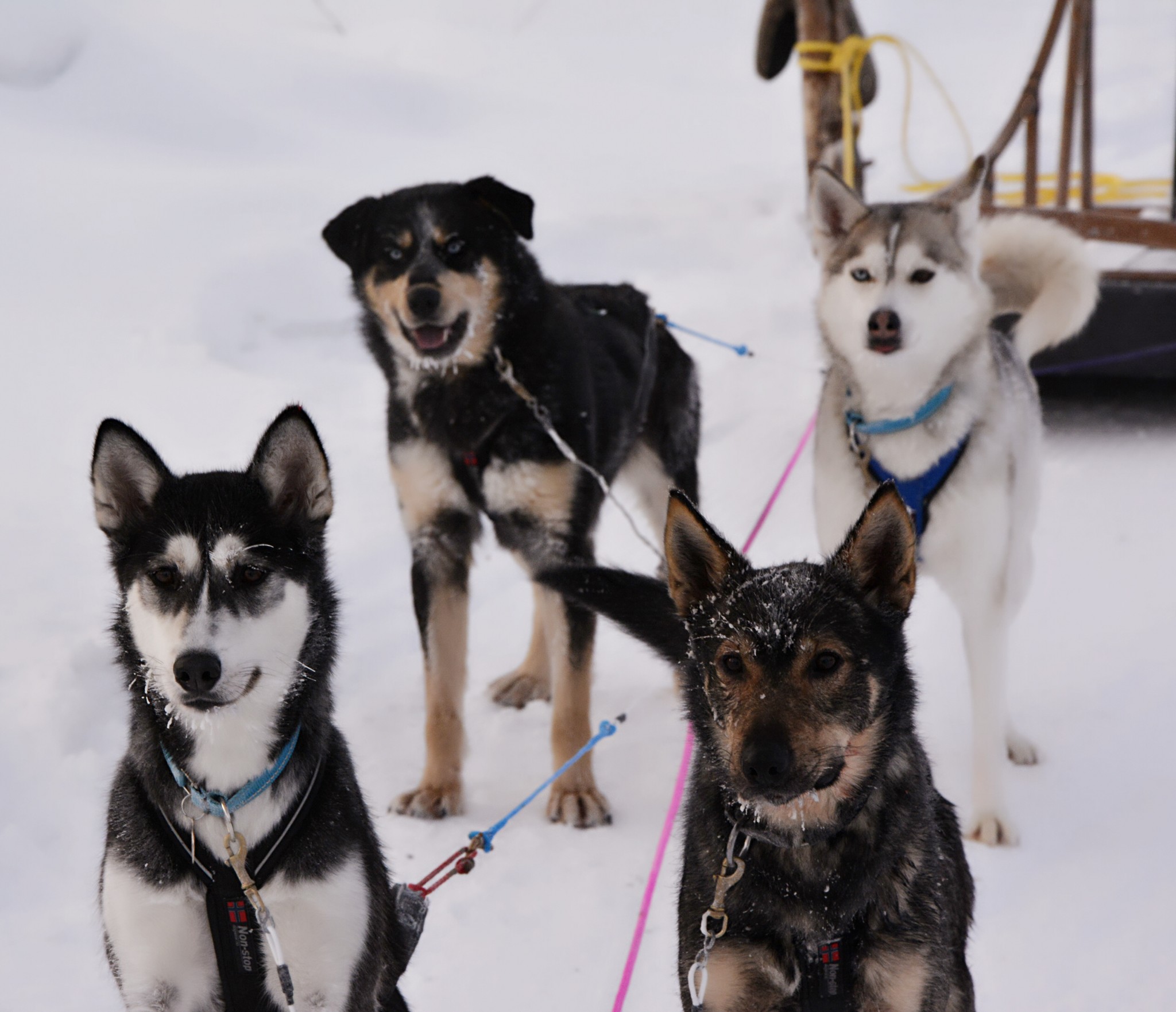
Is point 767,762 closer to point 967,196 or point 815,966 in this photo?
point 815,966

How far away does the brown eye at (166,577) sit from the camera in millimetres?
1813

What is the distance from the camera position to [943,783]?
3.29 meters

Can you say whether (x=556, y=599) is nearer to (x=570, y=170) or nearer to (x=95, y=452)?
(x=95, y=452)

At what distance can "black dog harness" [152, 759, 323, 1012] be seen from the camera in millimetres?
1791

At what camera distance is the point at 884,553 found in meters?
1.82

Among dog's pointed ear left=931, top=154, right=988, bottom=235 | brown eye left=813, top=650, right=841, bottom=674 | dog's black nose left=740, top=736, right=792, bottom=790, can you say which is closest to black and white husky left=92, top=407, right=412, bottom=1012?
dog's black nose left=740, top=736, right=792, bottom=790

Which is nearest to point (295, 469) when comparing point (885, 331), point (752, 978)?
point (752, 978)

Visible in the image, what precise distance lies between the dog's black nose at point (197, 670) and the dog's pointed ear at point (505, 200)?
183cm

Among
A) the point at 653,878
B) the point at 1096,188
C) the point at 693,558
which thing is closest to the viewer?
the point at 693,558

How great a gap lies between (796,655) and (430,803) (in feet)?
6.20

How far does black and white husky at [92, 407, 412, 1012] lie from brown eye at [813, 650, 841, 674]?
0.85 m

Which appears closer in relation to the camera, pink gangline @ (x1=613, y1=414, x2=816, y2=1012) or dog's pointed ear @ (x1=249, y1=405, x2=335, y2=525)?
dog's pointed ear @ (x1=249, y1=405, x2=335, y2=525)

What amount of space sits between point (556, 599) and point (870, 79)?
543cm

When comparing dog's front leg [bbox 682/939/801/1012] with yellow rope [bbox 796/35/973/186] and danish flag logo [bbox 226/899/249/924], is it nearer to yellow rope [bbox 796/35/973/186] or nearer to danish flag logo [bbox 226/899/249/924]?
danish flag logo [bbox 226/899/249/924]
